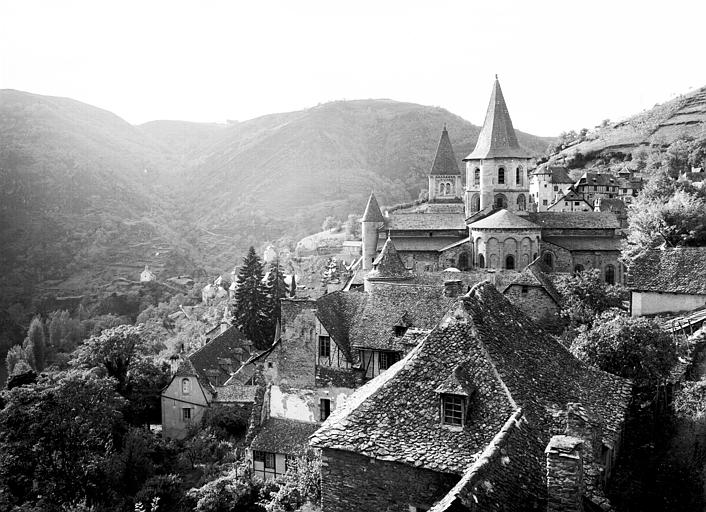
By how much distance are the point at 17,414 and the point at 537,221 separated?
144 ft

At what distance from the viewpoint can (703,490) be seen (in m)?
A: 13.1

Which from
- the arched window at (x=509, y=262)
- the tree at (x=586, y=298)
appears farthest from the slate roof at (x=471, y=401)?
the arched window at (x=509, y=262)

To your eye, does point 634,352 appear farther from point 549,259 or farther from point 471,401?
point 549,259

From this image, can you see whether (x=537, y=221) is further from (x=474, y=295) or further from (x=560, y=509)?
(x=560, y=509)

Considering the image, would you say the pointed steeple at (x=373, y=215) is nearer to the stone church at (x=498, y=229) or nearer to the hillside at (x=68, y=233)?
the stone church at (x=498, y=229)

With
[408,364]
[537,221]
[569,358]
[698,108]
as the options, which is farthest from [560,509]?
[698,108]

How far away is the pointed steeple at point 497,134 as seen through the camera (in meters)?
59.0

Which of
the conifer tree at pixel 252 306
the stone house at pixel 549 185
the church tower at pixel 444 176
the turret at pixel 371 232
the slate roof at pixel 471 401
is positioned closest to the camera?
the slate roof at pixel 471 401

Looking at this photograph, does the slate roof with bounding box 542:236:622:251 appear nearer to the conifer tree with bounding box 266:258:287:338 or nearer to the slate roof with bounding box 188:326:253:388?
the conifer tree with bounding box 266:258:287:338

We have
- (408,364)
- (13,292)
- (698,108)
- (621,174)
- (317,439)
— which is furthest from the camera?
(13,292)

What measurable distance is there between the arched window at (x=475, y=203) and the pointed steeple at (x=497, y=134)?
13.0ft

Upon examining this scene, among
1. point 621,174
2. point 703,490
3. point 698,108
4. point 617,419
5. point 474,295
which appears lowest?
point 703,490

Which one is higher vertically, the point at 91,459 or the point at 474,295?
Answer: the point at 474,295

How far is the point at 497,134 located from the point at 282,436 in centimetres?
4157
